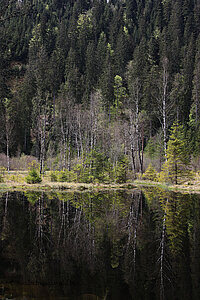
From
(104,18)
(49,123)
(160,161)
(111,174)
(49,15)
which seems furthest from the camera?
(49,15)

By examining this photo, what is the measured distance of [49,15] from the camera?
98.1m

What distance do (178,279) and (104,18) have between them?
97.2m

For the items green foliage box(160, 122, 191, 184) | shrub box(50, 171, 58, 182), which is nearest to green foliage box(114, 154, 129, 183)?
green foliage box(160, 122, 191, 184)

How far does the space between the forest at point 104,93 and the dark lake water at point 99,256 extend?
15415mm

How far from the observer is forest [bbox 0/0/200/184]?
3353 centimetres

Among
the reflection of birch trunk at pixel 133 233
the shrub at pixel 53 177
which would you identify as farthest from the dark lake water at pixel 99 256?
the shrub at pixel 53 177

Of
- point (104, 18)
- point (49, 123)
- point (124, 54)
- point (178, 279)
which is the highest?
point (104, 18)

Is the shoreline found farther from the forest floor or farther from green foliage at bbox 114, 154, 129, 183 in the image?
green foliage at bbox 114, 154, 129, 183

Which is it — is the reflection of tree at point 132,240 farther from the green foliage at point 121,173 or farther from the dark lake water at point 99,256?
the green foliage at point 121,173

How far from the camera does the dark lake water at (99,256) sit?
4.71 m

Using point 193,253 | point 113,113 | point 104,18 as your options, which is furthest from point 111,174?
point 104,18

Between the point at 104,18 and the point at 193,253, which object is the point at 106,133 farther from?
the point at 104,18

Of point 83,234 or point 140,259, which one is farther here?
point 83,234

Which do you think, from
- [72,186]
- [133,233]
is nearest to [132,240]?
[133,233]
